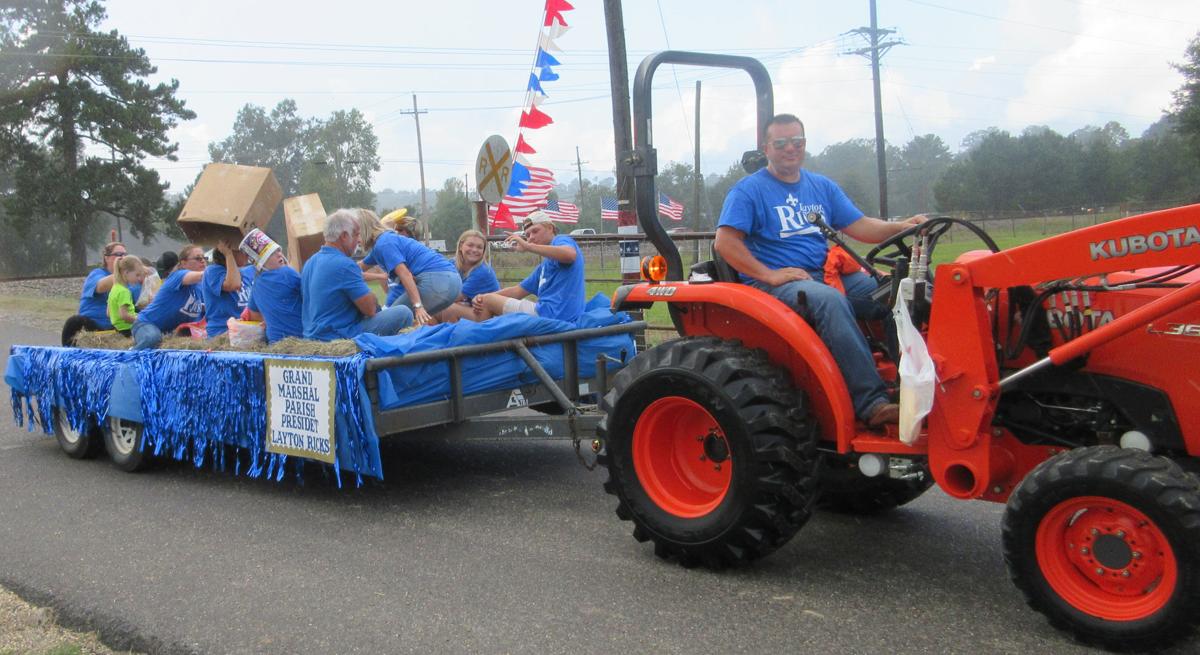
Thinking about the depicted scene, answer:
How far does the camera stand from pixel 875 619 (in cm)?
360

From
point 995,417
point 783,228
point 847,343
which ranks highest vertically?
point 783,228

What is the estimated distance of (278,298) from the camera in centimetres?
663

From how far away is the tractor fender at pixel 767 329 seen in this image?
12.9ft

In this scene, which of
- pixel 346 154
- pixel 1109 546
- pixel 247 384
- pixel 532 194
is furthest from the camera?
pixel 346 154

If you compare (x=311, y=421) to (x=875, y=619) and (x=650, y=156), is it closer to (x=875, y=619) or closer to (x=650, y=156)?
(x=650, y=156)

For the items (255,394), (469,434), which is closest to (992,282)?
(469,434)

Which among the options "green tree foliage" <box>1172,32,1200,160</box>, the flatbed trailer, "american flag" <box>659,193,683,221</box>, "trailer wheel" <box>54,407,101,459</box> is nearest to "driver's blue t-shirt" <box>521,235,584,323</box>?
the flatbed trailer

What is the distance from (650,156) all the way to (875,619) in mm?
2349

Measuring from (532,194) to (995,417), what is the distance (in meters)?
8.90

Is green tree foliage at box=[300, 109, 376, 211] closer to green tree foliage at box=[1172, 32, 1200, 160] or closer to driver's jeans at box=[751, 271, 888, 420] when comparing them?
green tree foliage at box=[1172, 32, 1200, 160]

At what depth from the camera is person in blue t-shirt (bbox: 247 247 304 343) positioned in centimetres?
662

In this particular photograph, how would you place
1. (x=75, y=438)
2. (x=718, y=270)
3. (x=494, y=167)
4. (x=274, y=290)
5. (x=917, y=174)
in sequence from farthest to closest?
(x=917, y=174)
(x=494, y=167)
(x=75, y=438)
(x=274, y=290)
(x=718, y=270)

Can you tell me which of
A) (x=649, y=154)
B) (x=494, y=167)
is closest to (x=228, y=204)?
(x=494, y=167)

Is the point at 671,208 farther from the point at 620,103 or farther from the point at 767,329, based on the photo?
the point at 767,329
